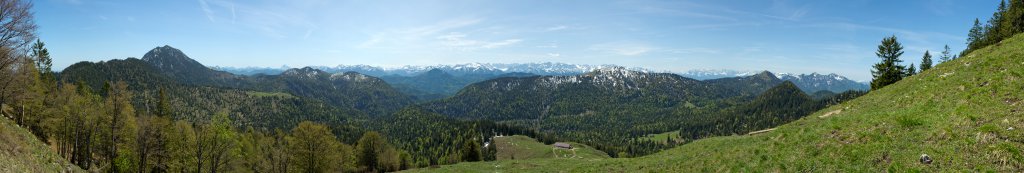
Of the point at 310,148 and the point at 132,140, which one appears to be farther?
the point at 310,148

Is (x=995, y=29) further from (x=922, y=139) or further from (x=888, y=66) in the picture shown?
(x=922, y=139)

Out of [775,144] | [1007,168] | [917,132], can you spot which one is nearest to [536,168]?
[775,144]

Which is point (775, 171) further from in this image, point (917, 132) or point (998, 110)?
point (998, 110)

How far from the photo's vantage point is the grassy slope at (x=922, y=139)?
55.1ft

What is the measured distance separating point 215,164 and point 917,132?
67246mm

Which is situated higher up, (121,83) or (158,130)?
(121,83)

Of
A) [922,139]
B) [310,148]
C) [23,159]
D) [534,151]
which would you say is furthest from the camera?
[534,151]

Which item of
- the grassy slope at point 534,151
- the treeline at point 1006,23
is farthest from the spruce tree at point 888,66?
the grassy slope at point 534,151

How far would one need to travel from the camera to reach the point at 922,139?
19.4m

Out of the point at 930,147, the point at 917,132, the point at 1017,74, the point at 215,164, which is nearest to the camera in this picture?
the point at 930,147

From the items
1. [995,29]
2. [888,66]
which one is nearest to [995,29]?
[995,29]

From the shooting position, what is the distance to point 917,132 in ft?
66.8

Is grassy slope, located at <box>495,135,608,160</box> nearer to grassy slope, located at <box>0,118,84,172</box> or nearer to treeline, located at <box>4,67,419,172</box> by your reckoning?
treeline, located at <box>4,67,419,172</box>

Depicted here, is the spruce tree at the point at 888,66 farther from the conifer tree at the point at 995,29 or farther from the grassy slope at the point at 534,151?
the grassy slope at the point at 534,151
